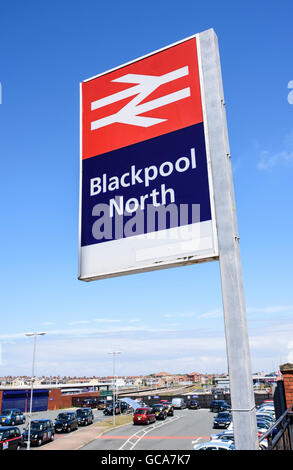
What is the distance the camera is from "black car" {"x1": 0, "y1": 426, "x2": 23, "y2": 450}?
2190 centimetres

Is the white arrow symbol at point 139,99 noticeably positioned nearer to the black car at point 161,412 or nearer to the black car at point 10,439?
the black car at point 10,439

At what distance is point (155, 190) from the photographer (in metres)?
4.52

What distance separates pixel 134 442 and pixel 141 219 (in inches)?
971

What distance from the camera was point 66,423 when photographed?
1198 inches

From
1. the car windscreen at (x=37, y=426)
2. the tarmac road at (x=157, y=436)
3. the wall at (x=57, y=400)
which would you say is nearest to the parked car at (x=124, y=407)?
the tarmac road at (x=157, y=436)

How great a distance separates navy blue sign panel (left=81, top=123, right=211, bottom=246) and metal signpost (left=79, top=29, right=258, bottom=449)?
0.04ft

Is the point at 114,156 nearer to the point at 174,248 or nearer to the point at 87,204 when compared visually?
the point at 87,204

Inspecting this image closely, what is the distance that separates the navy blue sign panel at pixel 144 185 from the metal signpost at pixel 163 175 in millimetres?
13

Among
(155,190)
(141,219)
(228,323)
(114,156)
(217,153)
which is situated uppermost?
(114,156)

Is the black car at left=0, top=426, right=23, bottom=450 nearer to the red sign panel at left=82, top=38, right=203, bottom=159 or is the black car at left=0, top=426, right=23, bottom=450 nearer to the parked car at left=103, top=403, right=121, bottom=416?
the parked car at left=103, top=403, right=121, bottom=416

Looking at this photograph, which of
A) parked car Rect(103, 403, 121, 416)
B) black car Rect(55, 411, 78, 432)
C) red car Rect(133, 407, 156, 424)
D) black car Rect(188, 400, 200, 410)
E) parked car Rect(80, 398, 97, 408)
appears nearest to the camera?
black car Rect(55, 411, 78, 432)

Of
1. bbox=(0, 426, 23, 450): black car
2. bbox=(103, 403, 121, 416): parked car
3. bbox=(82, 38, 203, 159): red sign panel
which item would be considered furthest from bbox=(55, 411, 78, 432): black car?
bbox=(82, 38, 203, 159): red sign panel
